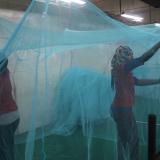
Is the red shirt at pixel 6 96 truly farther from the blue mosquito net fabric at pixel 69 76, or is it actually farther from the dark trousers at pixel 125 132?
the dark trousers at pixel 125 132

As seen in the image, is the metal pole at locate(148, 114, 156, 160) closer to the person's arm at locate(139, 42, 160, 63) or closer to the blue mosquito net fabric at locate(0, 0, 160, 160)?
the blue mosquito net fabric at locate(0, 0, 160, 160)

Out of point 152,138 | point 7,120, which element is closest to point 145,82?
point 152,138

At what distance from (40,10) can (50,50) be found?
41 cm

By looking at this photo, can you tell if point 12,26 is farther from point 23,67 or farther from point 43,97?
point 43,97

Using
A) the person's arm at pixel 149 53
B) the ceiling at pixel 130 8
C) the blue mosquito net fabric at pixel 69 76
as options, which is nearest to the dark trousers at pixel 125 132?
the blue mosquito net fabric at pixel 69 76

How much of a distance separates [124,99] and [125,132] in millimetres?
315

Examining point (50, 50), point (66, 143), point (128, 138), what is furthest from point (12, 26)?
point (66, 143)

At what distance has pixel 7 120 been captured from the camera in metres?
2.67

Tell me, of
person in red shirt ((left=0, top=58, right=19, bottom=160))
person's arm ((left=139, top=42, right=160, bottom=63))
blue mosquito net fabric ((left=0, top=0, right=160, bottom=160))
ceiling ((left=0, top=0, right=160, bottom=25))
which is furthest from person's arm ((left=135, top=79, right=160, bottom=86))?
ceiling ((left=0, top=0, right=160, bottom=25))

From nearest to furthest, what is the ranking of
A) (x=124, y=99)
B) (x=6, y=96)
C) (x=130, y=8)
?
(x=6, y=96), (x=124, y=99), (x=130, y=8)

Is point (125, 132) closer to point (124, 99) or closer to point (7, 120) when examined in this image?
point (124, 99)

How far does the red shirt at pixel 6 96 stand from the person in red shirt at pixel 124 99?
1.00m

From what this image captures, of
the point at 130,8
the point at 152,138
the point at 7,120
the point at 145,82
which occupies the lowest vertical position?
the point at 152,138

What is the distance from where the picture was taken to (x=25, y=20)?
226 cm
